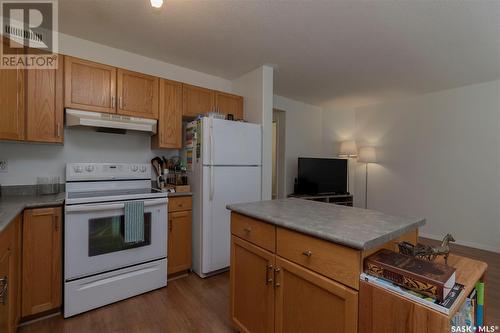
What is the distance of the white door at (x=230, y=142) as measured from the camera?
249 cm

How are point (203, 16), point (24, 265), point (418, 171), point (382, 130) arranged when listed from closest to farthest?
point (24, 265) < point (203, 16) < point (418, 171) < point (382, 130)

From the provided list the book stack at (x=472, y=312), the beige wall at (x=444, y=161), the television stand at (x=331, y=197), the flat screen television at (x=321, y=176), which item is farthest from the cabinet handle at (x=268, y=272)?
the beige wall at (x=444, y=161)

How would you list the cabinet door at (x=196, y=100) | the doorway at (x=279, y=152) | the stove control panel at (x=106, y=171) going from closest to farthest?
the stove control panel at (x=106, y=171) < the cabinet door at (x=196, y=100) < the doorway at (x=279, y=152)

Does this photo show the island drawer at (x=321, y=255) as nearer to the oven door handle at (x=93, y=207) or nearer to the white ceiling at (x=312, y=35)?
the oven door handle at (x=93, y=207)

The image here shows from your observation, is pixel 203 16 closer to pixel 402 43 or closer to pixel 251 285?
pixel 402 43

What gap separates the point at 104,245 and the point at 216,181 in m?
1.14

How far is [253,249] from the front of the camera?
1479mm

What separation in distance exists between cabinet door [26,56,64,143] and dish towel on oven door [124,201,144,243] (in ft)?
2.91

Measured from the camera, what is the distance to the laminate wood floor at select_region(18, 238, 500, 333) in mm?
1760

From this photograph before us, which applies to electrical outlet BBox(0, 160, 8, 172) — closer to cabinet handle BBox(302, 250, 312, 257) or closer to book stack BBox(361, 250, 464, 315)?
cabinet handle BBox(302, 250, 312, 257)

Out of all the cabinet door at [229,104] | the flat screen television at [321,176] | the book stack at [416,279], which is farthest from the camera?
the flat screen television at [321,176]

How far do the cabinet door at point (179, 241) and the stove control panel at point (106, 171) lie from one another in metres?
0.65

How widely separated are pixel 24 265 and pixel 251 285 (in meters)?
1.67

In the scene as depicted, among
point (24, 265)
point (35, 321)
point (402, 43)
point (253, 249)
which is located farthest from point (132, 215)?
point (402, 43)
